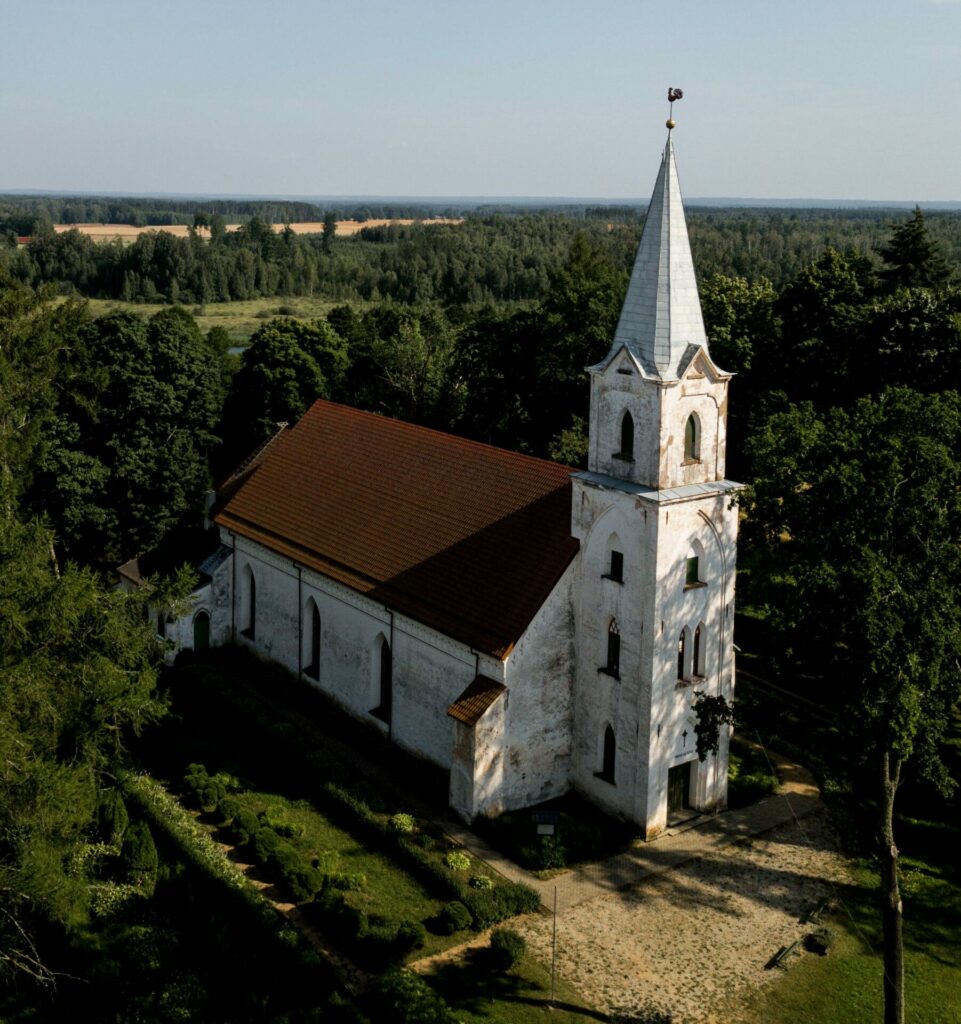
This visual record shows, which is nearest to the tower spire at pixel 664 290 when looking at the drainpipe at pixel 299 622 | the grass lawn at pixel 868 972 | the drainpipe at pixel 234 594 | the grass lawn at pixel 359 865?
the grass lawn at pixel 868 972

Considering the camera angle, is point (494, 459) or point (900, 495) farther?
point (494, 459)

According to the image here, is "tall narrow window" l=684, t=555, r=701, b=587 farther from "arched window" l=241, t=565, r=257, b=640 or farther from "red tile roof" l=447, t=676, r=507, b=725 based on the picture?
"arched window" l=241, t=565, r=257, b=640

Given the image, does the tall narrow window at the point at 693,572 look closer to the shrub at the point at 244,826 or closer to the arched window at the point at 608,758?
the arched window at the point at 608,758

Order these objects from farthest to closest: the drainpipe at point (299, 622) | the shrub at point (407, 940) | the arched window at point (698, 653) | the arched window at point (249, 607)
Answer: the arched window at point (249, 607), the drainpipe at point (299, 622), the arched window at point (698, 653), the shrub at point (407, 940)

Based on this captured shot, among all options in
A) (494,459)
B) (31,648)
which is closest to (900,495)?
(494,459)

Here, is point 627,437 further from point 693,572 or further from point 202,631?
point 202,631

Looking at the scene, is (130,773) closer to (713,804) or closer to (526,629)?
(526,629)
